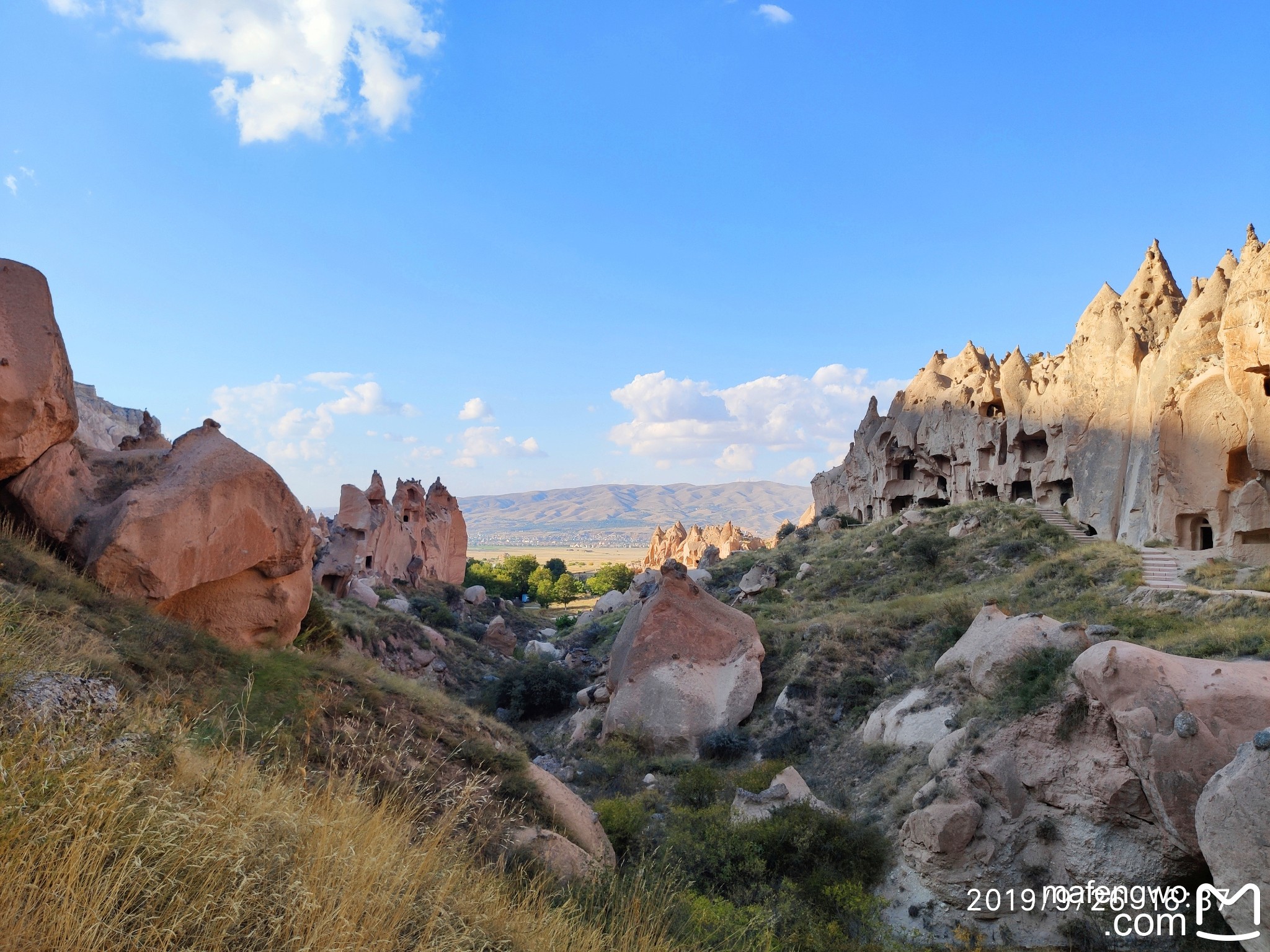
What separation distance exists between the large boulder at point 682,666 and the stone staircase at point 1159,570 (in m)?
9.42

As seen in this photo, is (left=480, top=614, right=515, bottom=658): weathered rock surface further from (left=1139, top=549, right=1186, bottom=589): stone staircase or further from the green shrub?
(left=1139, top=549, right=1186, bottom=589): stone staircase

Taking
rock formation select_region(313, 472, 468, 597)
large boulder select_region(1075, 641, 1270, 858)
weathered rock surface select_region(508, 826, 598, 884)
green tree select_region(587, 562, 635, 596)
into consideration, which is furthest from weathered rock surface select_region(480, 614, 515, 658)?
green tree select_region(587, 562, 635, 596)

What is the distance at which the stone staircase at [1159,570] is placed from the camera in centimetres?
1627

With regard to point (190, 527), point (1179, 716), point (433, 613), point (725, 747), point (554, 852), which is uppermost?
point (190, 527)

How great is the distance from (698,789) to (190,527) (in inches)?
356

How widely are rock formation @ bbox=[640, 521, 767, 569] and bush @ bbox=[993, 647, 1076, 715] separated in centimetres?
5492

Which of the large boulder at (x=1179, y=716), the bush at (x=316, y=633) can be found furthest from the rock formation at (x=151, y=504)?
the large boulder at (x=1179, y=716)

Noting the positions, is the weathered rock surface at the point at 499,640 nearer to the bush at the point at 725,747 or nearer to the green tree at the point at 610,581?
the bush at the point at 725,747

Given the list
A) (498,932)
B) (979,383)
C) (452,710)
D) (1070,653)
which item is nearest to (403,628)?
(452,710)

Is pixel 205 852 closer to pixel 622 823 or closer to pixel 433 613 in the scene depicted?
pixel 622 823

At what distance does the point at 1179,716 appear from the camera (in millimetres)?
7496

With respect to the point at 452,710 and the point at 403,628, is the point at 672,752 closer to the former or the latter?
the point at 452,710

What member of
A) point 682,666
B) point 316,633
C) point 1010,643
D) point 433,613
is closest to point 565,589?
point 433,613

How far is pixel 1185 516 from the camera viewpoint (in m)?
18.9
